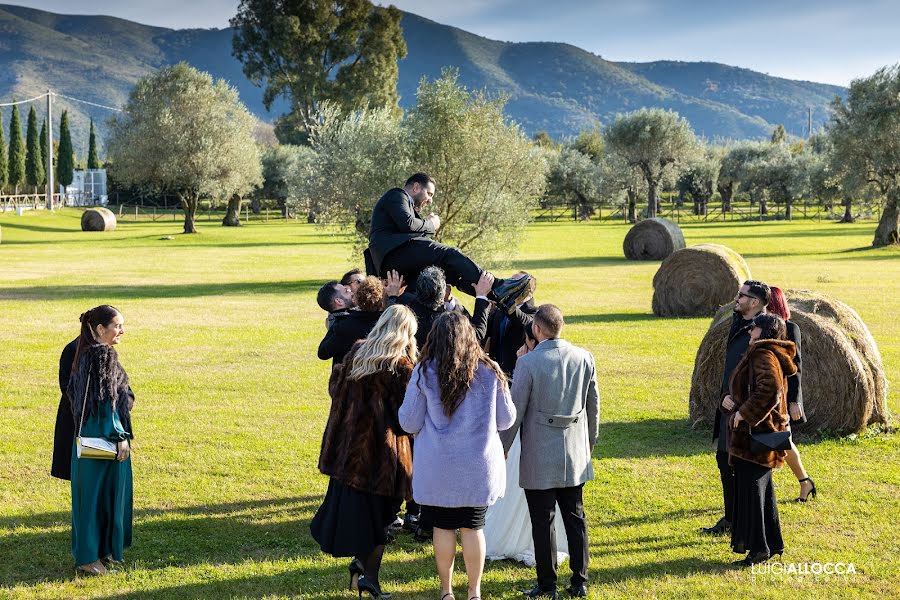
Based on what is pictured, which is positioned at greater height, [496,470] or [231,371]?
[496,470]

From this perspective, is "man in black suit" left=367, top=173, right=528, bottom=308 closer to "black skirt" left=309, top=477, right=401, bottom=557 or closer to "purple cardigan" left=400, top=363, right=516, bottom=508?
"purple cardigan" left=400, top=363, right=516, bottom=508

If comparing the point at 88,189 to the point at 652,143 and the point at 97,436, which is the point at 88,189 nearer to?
the point at 652,143

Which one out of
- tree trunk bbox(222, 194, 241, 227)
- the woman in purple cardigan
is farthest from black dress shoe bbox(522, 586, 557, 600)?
tree trunk bbox(222, 194, 241, 227)

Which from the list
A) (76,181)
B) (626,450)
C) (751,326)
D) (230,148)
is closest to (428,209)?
(626,450)

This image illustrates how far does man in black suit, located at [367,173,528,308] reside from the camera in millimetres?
7559

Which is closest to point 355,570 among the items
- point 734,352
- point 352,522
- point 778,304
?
point 352,522

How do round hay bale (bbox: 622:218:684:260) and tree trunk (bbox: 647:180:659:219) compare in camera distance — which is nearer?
round hay bale (bbox: 622:218:684:260)

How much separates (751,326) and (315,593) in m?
3.89

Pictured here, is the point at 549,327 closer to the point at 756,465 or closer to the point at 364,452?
the point at 364,452

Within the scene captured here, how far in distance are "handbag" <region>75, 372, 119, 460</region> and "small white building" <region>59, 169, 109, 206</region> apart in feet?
288

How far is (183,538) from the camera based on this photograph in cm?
727

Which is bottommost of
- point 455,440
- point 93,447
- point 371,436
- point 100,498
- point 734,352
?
point 100,498

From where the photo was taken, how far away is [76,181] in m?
96.3

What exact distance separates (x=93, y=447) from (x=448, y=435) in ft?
8.80
